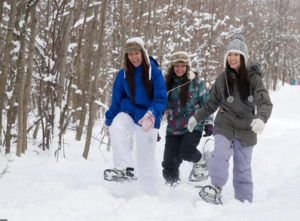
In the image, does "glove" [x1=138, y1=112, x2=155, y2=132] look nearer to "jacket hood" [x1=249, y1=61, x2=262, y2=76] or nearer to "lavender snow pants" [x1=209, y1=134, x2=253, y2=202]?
"lavender snow pants" [x1=209, y1=134, x2=253, y2=202]

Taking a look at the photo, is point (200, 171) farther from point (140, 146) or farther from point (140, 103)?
point (140, 103)

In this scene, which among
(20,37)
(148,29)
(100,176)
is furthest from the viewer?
(148,29)

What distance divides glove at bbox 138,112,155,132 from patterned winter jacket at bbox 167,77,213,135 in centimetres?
112

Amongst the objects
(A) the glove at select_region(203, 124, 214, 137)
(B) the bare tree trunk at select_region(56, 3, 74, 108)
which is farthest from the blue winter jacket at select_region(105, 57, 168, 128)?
(B) the bare tree trunk at select_region(56, 3, 74, 108)

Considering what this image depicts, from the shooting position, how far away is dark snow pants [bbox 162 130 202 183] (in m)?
4.22

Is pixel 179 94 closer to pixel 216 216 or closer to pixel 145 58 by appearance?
pixel 145 58

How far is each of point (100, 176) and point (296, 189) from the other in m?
2.44

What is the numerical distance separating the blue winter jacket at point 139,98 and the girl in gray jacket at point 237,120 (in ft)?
2.14

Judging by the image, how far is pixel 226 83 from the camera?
349 centimetres

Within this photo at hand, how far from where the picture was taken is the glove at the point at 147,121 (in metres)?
3.25

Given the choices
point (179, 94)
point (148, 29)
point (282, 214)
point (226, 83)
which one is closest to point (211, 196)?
point (282, 214)

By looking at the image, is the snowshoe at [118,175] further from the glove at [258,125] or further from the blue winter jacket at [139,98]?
the glove at [258,125]

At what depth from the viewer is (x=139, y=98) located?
349 centimetres

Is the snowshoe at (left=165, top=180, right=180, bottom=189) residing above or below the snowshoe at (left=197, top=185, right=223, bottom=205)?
below
